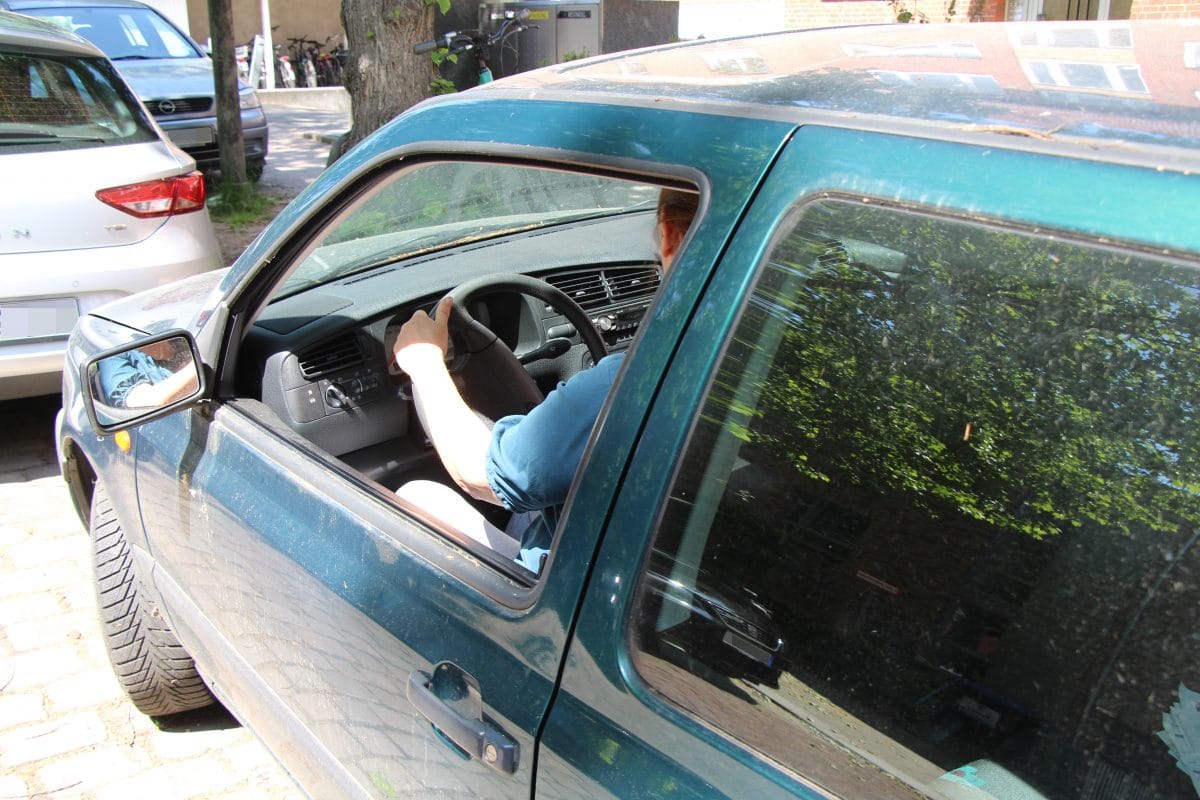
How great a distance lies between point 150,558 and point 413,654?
123cm

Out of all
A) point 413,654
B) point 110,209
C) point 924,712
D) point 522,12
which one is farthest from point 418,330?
point 522,12

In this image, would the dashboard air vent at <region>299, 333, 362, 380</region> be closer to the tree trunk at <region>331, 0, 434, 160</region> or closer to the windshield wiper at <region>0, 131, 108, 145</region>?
the windshield wiper at <region>0, 131, 108, 145</region>

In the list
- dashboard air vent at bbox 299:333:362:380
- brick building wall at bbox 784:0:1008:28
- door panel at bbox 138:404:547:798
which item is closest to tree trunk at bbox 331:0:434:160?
dashboard air vent at bbox 299:333:362:380

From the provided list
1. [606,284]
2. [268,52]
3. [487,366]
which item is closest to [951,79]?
[487,366]

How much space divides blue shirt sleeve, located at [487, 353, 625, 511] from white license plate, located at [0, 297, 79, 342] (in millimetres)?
3146

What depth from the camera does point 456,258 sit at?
2.84 m

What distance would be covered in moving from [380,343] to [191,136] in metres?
7.56

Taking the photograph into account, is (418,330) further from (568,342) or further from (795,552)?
(795,552)

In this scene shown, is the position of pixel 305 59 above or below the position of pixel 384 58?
below

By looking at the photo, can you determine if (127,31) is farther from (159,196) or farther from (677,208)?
(677,208)

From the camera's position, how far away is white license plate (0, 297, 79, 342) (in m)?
3.94

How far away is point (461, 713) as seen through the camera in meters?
1.43

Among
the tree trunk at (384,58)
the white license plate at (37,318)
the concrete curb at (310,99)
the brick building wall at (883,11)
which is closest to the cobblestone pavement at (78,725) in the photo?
the white license plate at (37,318)

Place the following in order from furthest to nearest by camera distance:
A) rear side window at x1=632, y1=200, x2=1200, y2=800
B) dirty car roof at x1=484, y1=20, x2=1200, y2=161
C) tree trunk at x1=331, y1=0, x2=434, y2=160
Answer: tree trunk at x1=331, y1=0, x2=434, y2=160 → dirty car roof at x1=484, y1=20, x2=1200, y2=161 → rear side window at x1=632, y1=200, x2=1200, y2=800
